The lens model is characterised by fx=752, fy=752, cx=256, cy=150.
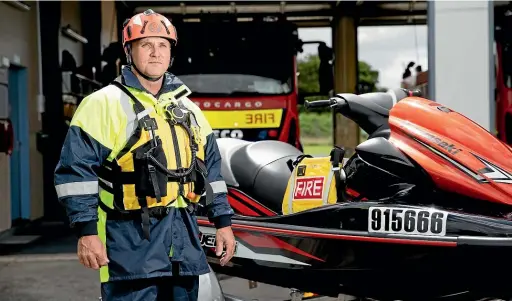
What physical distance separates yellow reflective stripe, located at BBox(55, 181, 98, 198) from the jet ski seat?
5.53 feet

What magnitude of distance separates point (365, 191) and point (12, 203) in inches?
257

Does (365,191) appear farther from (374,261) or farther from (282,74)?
(282,74)

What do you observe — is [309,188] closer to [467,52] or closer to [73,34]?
[467,52]

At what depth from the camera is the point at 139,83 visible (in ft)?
8.89

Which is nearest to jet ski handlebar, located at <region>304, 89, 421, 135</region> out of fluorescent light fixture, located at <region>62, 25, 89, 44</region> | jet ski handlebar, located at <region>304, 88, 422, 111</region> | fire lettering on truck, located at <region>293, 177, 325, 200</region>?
jet ski handlebar, located at <region>304, 88, 422, 111</region>

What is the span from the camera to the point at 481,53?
6082mm

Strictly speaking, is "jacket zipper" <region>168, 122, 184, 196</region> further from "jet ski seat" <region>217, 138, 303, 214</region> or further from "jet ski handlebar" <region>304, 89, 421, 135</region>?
"jet ski seat" <region>217, 138, 303, 214</region>

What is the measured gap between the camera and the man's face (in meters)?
2.68

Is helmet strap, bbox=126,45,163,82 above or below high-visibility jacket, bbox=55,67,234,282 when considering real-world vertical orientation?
above

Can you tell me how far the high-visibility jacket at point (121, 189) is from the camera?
8.23 feet

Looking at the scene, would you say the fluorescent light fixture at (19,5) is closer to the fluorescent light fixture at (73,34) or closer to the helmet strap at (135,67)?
the fluorescent light fixture at (73,34)

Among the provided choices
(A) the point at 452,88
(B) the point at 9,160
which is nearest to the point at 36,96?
(B) the point at 9,160

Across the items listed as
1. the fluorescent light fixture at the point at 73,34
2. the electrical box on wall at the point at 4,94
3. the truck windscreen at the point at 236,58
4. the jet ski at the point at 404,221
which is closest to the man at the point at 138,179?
the jet ski at the point at 404,221

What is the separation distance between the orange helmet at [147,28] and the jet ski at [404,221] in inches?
45.3
